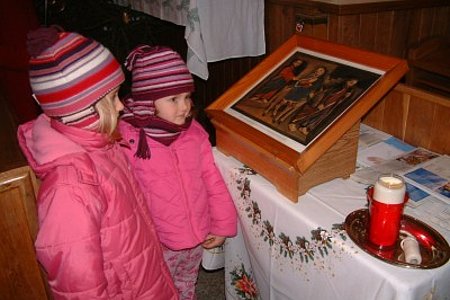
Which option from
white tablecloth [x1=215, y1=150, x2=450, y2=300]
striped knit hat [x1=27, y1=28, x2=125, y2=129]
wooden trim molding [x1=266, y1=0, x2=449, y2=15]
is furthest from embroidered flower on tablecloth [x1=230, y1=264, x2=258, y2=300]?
wooden trim molding [x1=266, y1=0, x2=449, y2=15]

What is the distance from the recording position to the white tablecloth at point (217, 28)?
187 centimetres

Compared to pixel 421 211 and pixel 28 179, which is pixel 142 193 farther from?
pixel 421 211

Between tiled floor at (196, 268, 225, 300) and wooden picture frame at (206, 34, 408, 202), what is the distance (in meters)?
0.88

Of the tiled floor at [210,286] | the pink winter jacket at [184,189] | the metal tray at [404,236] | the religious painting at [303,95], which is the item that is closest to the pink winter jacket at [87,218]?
the pink winter jacket at [184,189]

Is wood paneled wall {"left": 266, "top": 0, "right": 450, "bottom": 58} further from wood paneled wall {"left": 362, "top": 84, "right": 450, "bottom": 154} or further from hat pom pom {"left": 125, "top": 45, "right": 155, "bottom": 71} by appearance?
hat pom pom {"left": 125, "top": 45, "right": 155, "bottom": 71}

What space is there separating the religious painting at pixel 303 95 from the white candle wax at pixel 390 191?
0.23 meters

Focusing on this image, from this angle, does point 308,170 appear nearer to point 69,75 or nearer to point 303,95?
point 303,95

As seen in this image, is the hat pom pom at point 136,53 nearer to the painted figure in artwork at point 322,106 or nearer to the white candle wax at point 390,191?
the painted figure in artwork at point 322,106

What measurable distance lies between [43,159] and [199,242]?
586 mm

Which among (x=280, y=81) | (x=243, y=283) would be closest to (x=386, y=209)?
(x=280, y=81)

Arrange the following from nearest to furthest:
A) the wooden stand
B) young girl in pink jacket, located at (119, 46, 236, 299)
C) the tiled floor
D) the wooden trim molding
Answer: the wooden stand, young girl in pink jacket, located at (119, 46, 236, 299), the wooden trim molding, the tiled floor

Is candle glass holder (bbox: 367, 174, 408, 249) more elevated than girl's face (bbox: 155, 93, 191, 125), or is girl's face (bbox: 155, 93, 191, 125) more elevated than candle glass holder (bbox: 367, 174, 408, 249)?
girl's face (bbox: 155, 93, 191, 125)

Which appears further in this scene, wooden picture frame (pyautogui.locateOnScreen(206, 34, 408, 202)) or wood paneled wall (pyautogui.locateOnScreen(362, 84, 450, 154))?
wood paneled wall (pyautogui.locateOnScreen(362, 84, 450, 154))

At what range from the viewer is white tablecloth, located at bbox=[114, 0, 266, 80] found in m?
1.87
